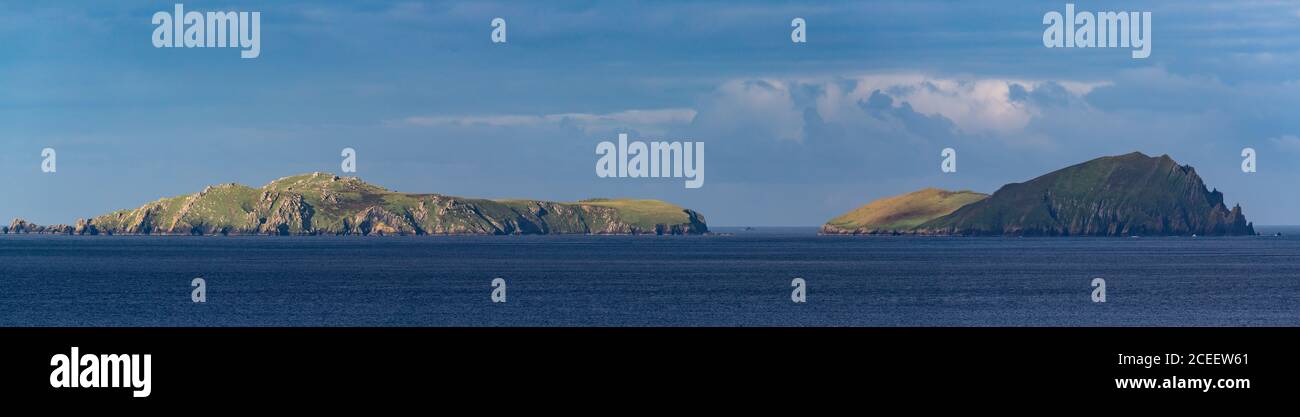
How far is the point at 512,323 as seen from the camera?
292 feet

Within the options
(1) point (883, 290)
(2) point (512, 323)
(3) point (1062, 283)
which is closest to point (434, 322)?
(2) point (512, 323)
